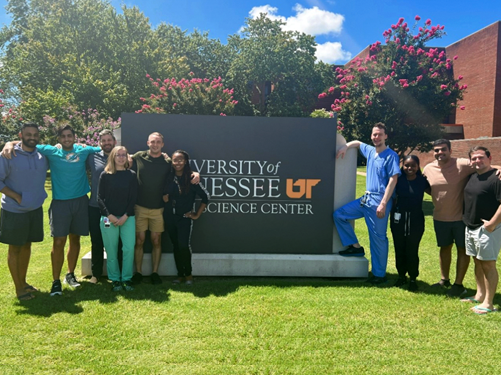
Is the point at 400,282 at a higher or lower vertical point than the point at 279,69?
lower

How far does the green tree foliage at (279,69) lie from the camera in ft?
90.5

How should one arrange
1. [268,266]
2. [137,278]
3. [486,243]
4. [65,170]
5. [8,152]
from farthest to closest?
[268,266] < [137,278] < [65,170] < [8,152] < [486,243]

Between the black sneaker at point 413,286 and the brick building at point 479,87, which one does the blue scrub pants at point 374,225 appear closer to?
the black sneaker at point 413,286

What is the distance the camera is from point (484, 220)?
150 inches

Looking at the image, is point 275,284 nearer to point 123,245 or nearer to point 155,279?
point 155,279

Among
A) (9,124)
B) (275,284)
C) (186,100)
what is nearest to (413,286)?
(275,284)

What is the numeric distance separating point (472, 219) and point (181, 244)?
319cm

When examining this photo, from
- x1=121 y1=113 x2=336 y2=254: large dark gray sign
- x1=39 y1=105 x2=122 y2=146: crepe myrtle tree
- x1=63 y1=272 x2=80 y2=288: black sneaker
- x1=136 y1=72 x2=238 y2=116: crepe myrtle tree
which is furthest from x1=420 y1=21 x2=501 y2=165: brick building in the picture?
x1=63 y1=272 x2=80 y2=288: black sneaker

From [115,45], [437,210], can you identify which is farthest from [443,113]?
[115,45]

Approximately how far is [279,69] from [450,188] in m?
24.8

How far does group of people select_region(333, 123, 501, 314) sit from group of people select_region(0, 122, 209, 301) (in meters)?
2.08

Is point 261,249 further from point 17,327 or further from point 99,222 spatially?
point 17,327

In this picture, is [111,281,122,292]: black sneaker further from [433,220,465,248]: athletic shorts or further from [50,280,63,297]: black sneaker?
[433,220,465,248]: athletic shorts

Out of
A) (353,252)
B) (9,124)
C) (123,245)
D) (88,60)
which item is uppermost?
(88,60)
